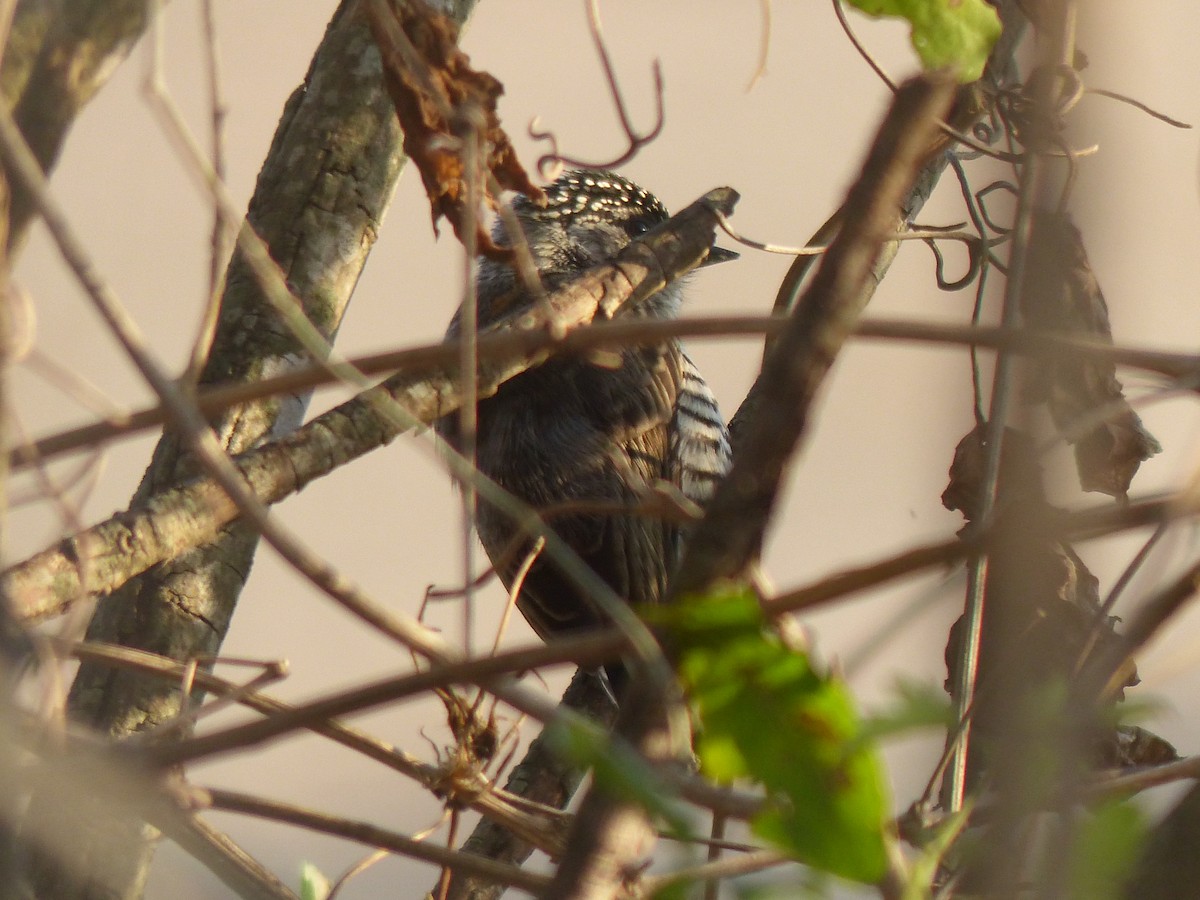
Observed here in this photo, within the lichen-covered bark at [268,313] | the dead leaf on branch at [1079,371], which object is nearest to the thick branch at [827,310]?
the dead leaf on branch at [1079,371]

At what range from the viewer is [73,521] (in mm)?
1498

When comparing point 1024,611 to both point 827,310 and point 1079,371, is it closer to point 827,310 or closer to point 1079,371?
point 827,310

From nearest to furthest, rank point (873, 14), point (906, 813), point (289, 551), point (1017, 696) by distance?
point (1017, 696) < point (289, 551) < point (906, 813) < point (873, 14)

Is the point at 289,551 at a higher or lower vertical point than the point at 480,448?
lower

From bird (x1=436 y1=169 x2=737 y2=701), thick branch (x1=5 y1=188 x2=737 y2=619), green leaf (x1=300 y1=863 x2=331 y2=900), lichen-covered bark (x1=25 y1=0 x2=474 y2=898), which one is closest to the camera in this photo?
thick branch (x1=5 y1=188 x2=737 y2=619)

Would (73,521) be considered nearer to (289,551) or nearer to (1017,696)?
(289,551)

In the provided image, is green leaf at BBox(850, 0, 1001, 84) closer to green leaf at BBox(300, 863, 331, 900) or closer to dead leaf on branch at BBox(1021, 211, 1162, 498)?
dead leaf on branch at BBox(1021, 211, 1162, 498)

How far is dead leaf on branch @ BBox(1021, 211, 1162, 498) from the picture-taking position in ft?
3.05

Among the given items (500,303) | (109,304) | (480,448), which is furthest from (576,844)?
(480,448)

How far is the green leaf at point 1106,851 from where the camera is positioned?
36.9 inches

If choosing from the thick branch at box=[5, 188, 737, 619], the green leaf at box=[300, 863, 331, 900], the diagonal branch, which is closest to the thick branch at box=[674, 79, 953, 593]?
the diagonal branch

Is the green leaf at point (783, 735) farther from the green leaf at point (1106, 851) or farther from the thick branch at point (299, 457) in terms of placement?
the thick branch at point (299, 457)

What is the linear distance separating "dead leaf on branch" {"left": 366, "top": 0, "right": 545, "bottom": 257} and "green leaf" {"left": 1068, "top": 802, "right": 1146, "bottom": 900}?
110 cm

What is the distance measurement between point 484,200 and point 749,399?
1.72 meters
